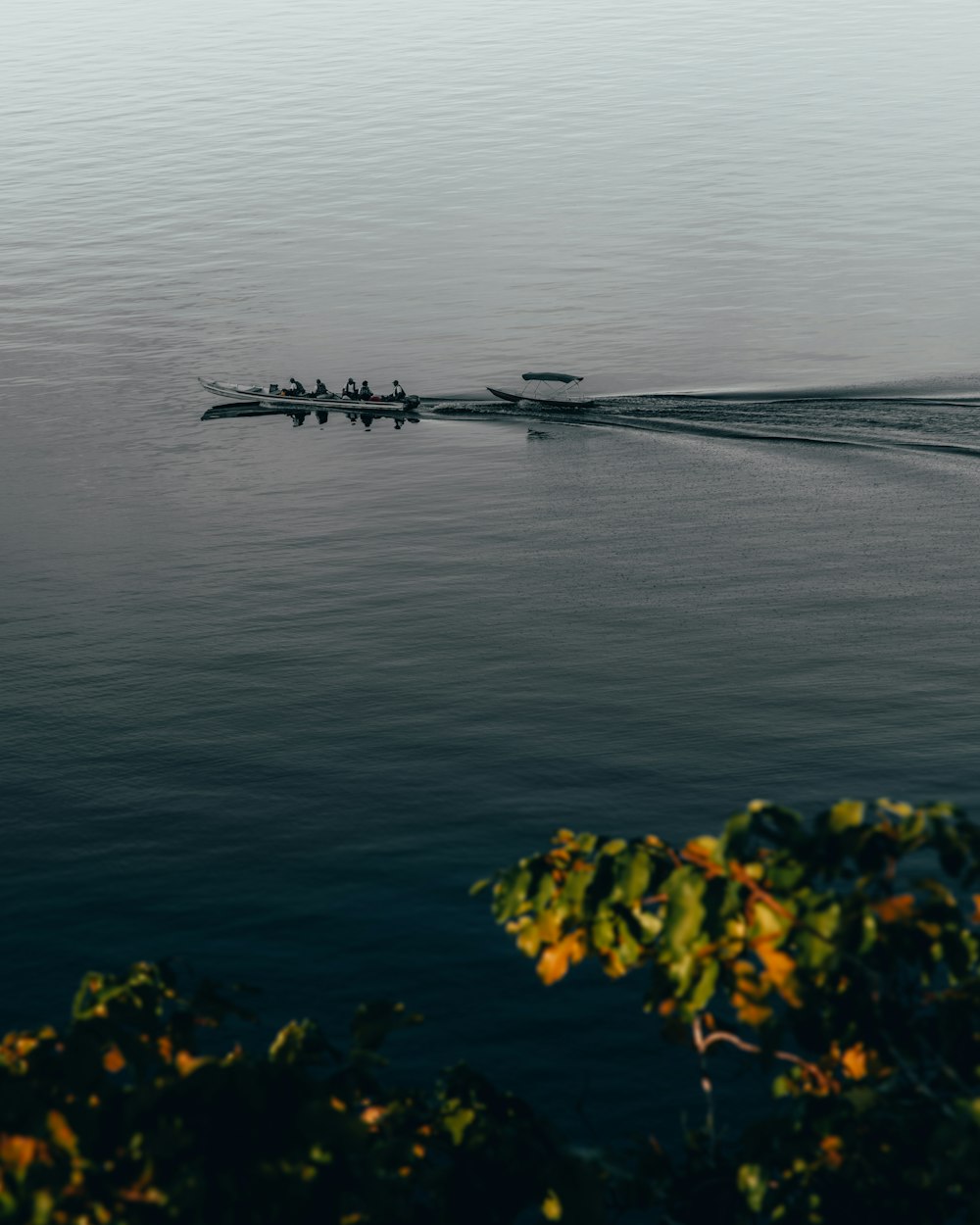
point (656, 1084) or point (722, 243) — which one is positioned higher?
point (722, 243)

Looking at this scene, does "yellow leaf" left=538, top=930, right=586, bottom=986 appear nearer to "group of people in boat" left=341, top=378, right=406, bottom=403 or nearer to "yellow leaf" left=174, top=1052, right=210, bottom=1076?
"yellow leaf" left=174, top=1052, right=210, bottom=1076

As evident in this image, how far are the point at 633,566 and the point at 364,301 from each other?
6376 cm

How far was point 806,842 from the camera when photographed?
14578mm

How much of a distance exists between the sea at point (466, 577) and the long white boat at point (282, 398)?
6.11 feet

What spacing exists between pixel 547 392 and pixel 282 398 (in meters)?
18.9

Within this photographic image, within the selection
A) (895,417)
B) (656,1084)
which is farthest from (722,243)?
(656,1084)

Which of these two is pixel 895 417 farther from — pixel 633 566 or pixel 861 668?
pixel 861 668

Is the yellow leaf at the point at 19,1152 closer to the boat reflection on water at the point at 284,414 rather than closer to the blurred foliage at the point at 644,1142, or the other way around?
the blurred foliage at the point at 644,1142

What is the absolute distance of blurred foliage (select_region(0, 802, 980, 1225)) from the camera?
13891mm

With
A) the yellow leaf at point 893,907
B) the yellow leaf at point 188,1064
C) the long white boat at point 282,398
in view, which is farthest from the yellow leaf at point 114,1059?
the long white boat at point 282,398

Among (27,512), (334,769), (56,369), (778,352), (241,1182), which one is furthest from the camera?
(56,369)

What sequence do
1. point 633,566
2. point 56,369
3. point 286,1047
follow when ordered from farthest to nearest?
point 56,369 → point 633,566 → point 286,1047

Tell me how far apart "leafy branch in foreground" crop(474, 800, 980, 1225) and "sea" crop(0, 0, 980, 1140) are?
1.66 metres

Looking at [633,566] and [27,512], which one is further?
[27,512]
